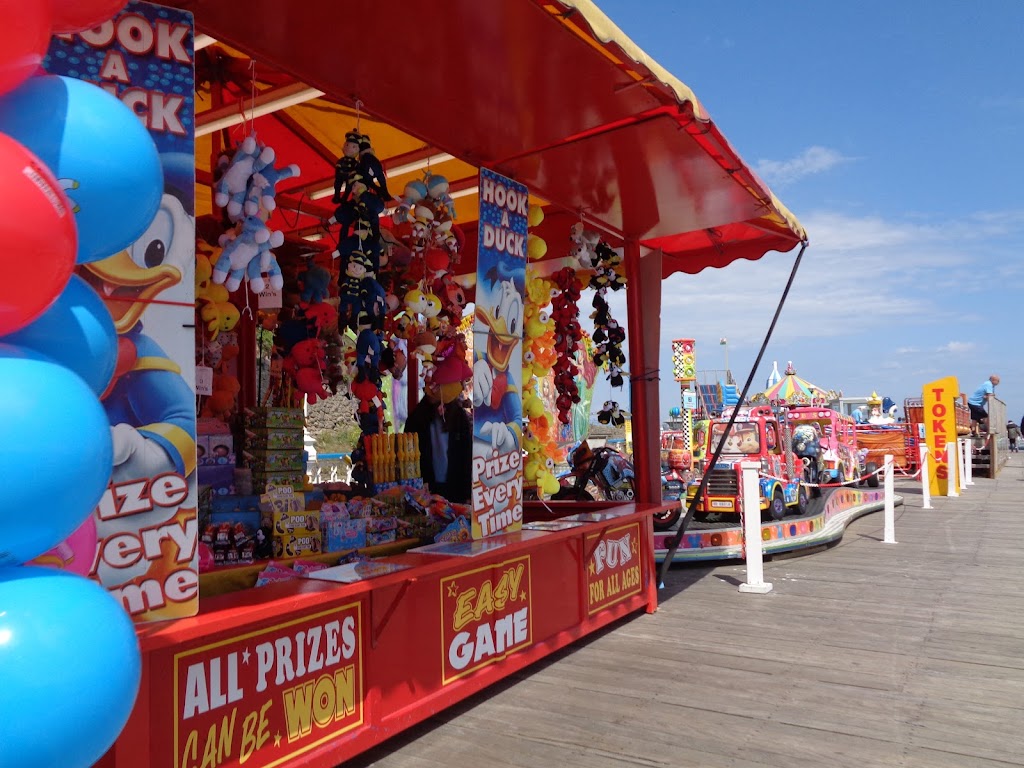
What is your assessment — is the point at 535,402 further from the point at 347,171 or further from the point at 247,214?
the point at 247,214

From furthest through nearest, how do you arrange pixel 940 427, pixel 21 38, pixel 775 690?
A: pixel 940 427 < pixel 775 690 < pixel 21 38

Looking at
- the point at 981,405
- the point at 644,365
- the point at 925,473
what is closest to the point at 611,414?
the point at 644,365

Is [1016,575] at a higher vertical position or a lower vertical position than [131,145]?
lower

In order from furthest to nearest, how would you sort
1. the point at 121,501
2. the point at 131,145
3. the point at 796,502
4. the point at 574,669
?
1. the point at 796,502
2. the point at 574,669
3. the point at 121,501
4. the point at 131,145

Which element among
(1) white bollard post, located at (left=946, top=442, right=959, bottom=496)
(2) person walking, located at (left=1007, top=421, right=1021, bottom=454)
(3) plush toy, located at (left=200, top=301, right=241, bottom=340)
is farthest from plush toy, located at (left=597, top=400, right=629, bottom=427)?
(2) person walking, located at (left=1007, top=421, right=1021, bottom=454)

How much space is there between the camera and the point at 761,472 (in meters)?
11.4

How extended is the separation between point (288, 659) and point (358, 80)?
2.87 meters

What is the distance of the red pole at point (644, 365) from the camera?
22.2ft

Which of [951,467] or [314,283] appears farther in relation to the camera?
[951,467]

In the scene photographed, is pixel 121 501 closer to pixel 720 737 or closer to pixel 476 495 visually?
pixel 476 495

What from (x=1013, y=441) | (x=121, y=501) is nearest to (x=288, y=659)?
(x=121, y=501)

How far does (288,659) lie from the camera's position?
125 inches

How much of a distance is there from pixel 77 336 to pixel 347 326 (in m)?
2.21

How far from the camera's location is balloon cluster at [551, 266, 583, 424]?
6.23 meters
